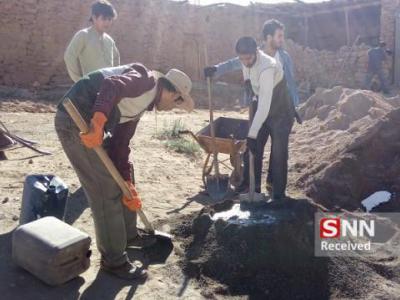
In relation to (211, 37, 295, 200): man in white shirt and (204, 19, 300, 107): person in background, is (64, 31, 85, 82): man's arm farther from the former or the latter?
(211, 37, 295, 200): man in white shirt

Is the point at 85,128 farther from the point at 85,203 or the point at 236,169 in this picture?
the point at 236,169

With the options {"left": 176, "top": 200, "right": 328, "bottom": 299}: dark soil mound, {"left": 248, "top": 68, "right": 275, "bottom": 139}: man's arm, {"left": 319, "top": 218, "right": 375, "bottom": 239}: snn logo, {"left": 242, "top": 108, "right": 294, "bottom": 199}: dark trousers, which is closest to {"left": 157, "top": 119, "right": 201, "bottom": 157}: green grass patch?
{"left": 242, "top": 108, "right": 294, "bottom": 199}: dark trousers

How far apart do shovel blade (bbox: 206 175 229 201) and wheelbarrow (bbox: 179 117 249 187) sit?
127 mm

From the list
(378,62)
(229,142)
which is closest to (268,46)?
(229,142)

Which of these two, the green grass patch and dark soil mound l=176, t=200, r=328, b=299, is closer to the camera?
dark soil mound l=176, t=200, r=328, b=299

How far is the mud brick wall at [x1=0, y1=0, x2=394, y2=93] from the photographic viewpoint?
44.0 ft

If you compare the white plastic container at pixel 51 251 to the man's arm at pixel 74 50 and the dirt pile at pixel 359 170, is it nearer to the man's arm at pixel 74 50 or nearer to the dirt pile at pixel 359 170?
the man's arm at pixel 74 50

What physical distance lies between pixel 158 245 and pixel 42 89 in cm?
1069

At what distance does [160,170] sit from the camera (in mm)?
6199

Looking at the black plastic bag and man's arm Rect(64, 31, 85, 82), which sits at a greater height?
man's arm Rect(64, 31, 85, 82)

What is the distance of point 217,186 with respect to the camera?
5.38m

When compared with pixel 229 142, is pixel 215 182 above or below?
below

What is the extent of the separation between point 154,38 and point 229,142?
11.5 metres

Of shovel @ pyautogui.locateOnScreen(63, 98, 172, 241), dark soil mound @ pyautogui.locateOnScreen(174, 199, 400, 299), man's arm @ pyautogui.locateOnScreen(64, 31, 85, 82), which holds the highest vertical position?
man's arm @ pyautogui.locateOnScreen(64, 31, 85, 82)
